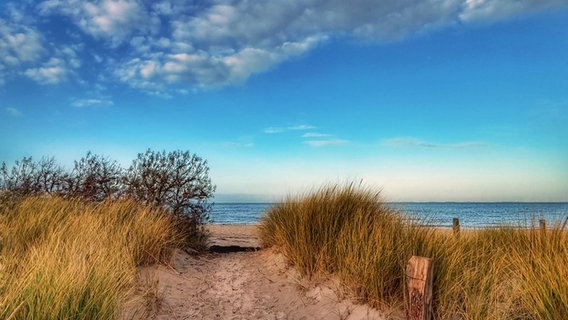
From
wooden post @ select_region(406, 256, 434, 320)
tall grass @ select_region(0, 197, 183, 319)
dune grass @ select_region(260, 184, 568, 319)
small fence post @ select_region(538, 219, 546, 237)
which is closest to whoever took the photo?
tall grass @ select_region(0, 197, 183, 319)

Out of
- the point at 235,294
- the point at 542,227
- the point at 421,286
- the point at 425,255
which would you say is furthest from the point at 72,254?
the point at 542,227

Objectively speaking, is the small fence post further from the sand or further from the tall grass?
the tall grass

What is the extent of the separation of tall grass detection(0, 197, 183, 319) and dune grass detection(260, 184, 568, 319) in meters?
2.86

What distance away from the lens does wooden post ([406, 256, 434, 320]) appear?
470 cm

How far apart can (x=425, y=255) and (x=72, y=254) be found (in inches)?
196

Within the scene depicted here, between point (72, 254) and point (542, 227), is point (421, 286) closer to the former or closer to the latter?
point (542, 227)

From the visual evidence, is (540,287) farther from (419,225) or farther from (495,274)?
(419,225)

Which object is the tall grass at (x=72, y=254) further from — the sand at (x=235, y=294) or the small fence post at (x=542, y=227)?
the small fence post at (x=542, y=227)

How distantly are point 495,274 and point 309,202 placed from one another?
3988mm

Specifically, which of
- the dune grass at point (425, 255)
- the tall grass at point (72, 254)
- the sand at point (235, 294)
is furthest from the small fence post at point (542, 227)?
the tall grass at point (72, 254)

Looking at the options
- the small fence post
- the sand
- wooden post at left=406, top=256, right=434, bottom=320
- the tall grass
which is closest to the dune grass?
the small fence post

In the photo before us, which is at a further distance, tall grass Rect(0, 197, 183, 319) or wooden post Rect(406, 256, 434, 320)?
wooden post Rect(406, 256, 434, 320)

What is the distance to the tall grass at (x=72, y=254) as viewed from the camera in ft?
13.5

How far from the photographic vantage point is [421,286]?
15.6ft
